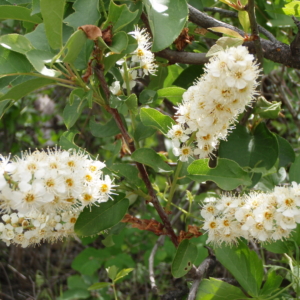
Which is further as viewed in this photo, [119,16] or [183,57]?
[183,57]

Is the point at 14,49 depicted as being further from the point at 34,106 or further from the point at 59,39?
the point at 34,106

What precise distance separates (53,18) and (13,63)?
21cm

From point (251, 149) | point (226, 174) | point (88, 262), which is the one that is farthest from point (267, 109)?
point (88, 262)

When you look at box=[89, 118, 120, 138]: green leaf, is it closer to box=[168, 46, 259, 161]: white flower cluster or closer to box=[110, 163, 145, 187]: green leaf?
box=[110, 163, 145, 187]: green leaf

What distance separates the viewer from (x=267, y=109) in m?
1.45

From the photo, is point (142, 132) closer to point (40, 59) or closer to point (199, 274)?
point (40, 59)

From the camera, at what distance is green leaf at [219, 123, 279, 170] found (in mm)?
1420

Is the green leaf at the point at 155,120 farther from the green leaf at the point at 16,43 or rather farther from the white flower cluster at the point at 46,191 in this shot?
the green leaf at the point at 16,43

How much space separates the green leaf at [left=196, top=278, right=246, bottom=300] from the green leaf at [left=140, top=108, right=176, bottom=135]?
516 mm

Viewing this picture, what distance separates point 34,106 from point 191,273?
2615 mm

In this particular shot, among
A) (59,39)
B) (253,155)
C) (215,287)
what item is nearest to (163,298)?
(215,287)

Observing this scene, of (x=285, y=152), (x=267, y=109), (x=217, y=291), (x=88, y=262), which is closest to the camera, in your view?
(x=217, y=291)

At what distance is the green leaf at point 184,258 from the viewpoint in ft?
3.86

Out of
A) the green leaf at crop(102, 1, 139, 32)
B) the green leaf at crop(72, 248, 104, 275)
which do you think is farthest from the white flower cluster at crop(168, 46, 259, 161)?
the green leaf at crop(72, 248, 104, 275)
